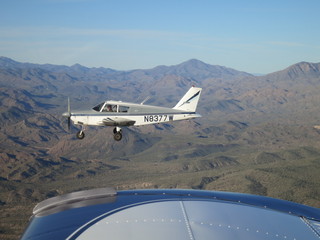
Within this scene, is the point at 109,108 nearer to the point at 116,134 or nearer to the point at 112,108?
the point at 112,108

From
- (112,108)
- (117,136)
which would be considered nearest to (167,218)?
(117,136)

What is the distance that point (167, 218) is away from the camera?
18297mm

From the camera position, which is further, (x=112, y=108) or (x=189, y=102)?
(x=189, y=102)

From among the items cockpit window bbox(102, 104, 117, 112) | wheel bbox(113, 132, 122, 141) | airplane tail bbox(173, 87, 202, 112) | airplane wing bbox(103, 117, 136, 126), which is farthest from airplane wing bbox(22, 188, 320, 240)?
airplane tail bbox(173, 87, 202, 112)

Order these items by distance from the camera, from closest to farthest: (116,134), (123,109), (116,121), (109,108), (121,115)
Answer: (116,134) → (116,121) → (121,115) → (123,109) → (109,108)

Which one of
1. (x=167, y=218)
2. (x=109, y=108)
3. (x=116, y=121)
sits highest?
(x=167, y=218)

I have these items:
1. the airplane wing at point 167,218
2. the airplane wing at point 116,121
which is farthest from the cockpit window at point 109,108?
the airplane wing at point 167,218

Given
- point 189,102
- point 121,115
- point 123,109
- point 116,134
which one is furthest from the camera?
point 189,102

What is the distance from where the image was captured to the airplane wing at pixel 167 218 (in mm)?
16734

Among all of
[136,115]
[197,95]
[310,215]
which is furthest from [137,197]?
[197,95]

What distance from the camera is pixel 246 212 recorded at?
20.3 meters

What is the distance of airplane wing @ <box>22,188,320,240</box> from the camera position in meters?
16.7

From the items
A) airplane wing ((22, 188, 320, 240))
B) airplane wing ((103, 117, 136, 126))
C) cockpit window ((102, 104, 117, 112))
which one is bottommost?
airplane wing ((103, 117, 136, 126))

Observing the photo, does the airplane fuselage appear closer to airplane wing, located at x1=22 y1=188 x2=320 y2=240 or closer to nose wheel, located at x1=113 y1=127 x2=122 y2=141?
nose wheel, located at x1=113 y1=127 x2=122 y2=141
